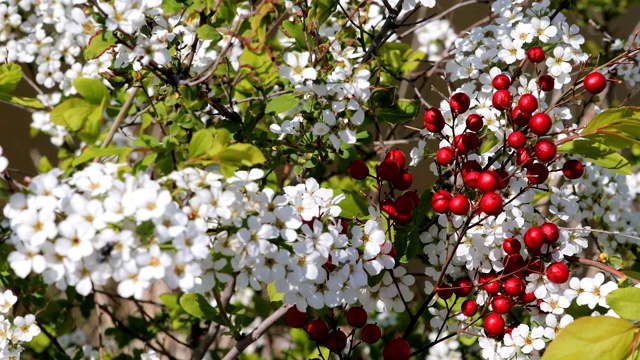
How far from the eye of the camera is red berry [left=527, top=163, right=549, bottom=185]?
4.70 ft

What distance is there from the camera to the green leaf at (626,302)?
4.01ft

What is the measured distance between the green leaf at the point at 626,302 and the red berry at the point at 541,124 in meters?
0.34

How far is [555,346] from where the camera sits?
1.15 m

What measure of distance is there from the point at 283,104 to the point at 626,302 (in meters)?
0.73

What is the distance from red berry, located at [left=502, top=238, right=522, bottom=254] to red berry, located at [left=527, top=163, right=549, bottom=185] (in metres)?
0.13

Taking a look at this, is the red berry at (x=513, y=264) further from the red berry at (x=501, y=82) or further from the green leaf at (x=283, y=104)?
the green leaf at (x=283, y=104)

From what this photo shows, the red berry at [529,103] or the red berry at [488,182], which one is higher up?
the red berry at [529,103]

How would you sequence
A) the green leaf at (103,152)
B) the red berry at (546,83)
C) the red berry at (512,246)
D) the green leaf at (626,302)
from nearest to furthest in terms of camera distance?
the green leaf at (103,152) → the green leaf at (626,302) → the red berry at (512,246) → the red berry at (546,83)

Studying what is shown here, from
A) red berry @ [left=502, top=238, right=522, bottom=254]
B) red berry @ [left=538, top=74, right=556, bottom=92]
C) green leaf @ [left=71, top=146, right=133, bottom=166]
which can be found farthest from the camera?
red berry @ [left=538, top=74, right=556, bottom=92]

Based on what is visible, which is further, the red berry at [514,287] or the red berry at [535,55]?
the red berry at [535,55]

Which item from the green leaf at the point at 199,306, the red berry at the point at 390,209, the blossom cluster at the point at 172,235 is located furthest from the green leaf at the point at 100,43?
the red berry at the point at 390,209

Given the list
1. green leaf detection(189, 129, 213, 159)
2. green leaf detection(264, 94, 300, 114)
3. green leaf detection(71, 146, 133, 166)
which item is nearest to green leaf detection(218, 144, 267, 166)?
green leaf detection(189, 129, 213, 159)

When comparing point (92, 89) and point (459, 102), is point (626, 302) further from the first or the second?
point (92, 89)

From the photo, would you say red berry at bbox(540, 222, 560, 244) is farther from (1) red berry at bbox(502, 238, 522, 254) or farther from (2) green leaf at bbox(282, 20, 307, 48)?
(2) green leaf at bbox(282, 20, 307, 48)
